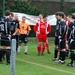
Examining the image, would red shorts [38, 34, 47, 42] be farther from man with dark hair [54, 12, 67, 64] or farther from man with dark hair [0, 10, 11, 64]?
man with dark hair [0, 10, 11, 64]


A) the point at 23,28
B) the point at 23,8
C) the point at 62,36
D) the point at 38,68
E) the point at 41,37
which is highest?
the point at 23,8

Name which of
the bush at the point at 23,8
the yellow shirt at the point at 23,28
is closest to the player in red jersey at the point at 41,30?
the yellow shirt at the point at 23,28

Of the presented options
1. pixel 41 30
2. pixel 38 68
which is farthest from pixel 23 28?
pixel 38 68

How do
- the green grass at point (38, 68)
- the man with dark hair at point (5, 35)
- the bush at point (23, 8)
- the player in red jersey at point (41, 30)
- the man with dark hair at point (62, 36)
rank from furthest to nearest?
the bush at point (23, 8)
the player in red jersey at point (41, 30)
the man with dark hair at point (62, 36)
the man with dark hair at point (5, 35)
the green grass at point (38, 68)

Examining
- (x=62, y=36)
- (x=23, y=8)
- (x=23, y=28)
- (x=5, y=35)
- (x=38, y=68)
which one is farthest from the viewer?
(x=23, y=8)

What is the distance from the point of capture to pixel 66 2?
30.5 metres

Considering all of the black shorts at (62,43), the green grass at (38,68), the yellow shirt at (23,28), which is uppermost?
the yellow shirt at (23,28)

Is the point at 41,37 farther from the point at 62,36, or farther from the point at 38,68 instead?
the point at 38,68

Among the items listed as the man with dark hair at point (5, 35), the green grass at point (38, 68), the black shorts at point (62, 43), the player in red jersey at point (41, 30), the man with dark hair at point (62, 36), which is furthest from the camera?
the player in red jersey at point (41, 30)

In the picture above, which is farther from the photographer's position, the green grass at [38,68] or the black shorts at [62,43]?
the black shorts at [62,43]

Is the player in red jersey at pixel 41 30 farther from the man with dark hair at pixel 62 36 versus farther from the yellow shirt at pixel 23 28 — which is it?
the man with dark hair at pixel 62 36

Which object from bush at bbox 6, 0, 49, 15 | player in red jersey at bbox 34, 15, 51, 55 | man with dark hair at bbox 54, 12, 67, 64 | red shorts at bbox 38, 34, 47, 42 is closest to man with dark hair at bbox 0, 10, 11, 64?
man with dark hair at bbox 54, 12, 67, 64

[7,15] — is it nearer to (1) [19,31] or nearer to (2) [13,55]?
(1) [19,31]

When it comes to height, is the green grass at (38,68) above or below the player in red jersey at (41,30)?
below
